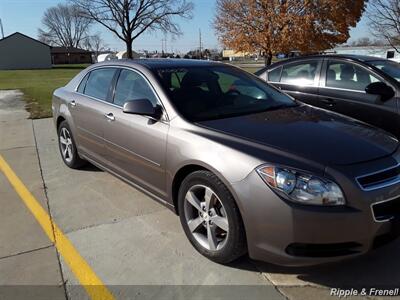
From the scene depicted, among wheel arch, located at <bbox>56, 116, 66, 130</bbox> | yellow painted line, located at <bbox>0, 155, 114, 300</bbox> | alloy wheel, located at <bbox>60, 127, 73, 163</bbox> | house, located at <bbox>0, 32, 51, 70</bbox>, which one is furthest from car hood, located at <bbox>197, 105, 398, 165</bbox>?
house, located at <bbox>0, 32, 51, 70</bbox>

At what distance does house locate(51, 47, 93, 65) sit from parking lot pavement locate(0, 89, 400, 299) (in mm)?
97140

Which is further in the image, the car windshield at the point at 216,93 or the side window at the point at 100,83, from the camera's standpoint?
the side window at the point at 100,83

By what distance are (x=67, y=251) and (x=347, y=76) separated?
4.52m

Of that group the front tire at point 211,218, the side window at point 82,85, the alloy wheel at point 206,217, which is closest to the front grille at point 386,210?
the front tire at point 211,218

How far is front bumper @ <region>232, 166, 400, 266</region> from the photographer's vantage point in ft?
8.54

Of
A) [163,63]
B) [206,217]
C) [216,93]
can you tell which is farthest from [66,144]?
[206,217]

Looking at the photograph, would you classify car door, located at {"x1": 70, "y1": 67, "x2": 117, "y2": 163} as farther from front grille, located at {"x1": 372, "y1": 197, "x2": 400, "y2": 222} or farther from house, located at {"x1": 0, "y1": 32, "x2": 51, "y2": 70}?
house, located at {"x1": 0, "y1": 32, "x2": 51, "y2": 70}

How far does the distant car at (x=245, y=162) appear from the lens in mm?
2646

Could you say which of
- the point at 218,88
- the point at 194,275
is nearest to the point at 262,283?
the point at 194,275

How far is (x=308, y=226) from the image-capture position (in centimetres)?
261

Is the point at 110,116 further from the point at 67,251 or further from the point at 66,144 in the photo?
the point at 66,144

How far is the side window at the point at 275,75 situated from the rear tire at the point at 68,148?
11.3 ft

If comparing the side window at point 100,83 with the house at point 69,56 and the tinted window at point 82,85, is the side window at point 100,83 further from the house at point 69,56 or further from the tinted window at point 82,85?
the house at point 69,56

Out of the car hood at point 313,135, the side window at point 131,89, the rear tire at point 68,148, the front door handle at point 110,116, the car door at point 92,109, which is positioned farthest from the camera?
the rear tire at point 68,148
